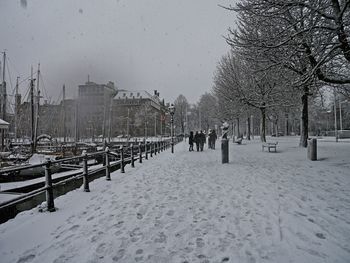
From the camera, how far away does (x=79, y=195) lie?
667cm

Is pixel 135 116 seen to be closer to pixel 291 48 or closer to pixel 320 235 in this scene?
pixel 291 48

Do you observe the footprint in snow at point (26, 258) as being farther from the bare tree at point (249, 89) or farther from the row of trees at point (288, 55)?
the bare tree at point (249, 89)

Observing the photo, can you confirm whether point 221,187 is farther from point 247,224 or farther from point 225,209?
point 247,224

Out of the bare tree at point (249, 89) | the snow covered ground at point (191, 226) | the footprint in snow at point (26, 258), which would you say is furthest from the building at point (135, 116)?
the footprint in snow at point (26, 258)

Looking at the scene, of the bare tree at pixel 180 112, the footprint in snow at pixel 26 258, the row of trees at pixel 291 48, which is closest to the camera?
the footprint in snow at pixel 26 258

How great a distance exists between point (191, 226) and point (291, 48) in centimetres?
961

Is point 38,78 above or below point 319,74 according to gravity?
above

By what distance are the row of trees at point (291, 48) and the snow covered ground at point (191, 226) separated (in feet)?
17.7

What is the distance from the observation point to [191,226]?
4215 mm

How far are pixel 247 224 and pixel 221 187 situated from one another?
288 cm

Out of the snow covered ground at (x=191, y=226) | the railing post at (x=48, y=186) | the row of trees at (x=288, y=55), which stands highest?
the row of trees at (x=288, y=55)

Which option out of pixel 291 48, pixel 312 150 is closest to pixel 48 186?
pixel 291 48

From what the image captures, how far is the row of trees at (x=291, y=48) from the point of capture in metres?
8.80

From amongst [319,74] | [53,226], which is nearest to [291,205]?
[53,226]
